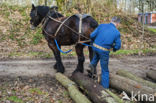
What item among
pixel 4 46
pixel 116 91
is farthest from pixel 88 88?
pixel 4 46

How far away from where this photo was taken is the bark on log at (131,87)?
12.0 feet

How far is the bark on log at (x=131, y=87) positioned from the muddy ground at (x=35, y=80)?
1.41 m

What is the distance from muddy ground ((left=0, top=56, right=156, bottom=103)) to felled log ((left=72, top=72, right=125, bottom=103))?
55cm

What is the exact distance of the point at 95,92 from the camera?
3807 mm

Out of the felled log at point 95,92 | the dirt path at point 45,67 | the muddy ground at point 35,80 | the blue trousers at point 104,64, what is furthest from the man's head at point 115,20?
the dirt path at point 45,67

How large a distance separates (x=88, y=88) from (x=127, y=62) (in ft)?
15.7

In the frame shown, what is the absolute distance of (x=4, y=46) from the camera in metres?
10.9

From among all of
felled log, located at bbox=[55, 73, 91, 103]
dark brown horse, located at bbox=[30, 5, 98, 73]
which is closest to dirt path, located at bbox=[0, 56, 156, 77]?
dark brown horse, located at bbox=[30, 5, 98, 73]

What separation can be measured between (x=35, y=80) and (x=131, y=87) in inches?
130

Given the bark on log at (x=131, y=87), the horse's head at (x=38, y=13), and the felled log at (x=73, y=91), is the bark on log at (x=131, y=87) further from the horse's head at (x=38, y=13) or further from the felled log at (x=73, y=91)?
the horse's head at (x=38, y=13)

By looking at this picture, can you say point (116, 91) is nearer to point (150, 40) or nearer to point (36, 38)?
point (36, 38)

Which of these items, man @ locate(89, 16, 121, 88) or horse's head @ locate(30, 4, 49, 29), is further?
horse's head @ locate(30, 4, 49, 29)

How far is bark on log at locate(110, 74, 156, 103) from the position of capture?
3666mm

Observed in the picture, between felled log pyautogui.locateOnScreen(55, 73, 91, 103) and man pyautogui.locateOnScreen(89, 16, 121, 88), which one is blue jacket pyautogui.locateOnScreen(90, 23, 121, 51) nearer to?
man pyautogui.locateOnScreen(89, 16, 121, 88)
